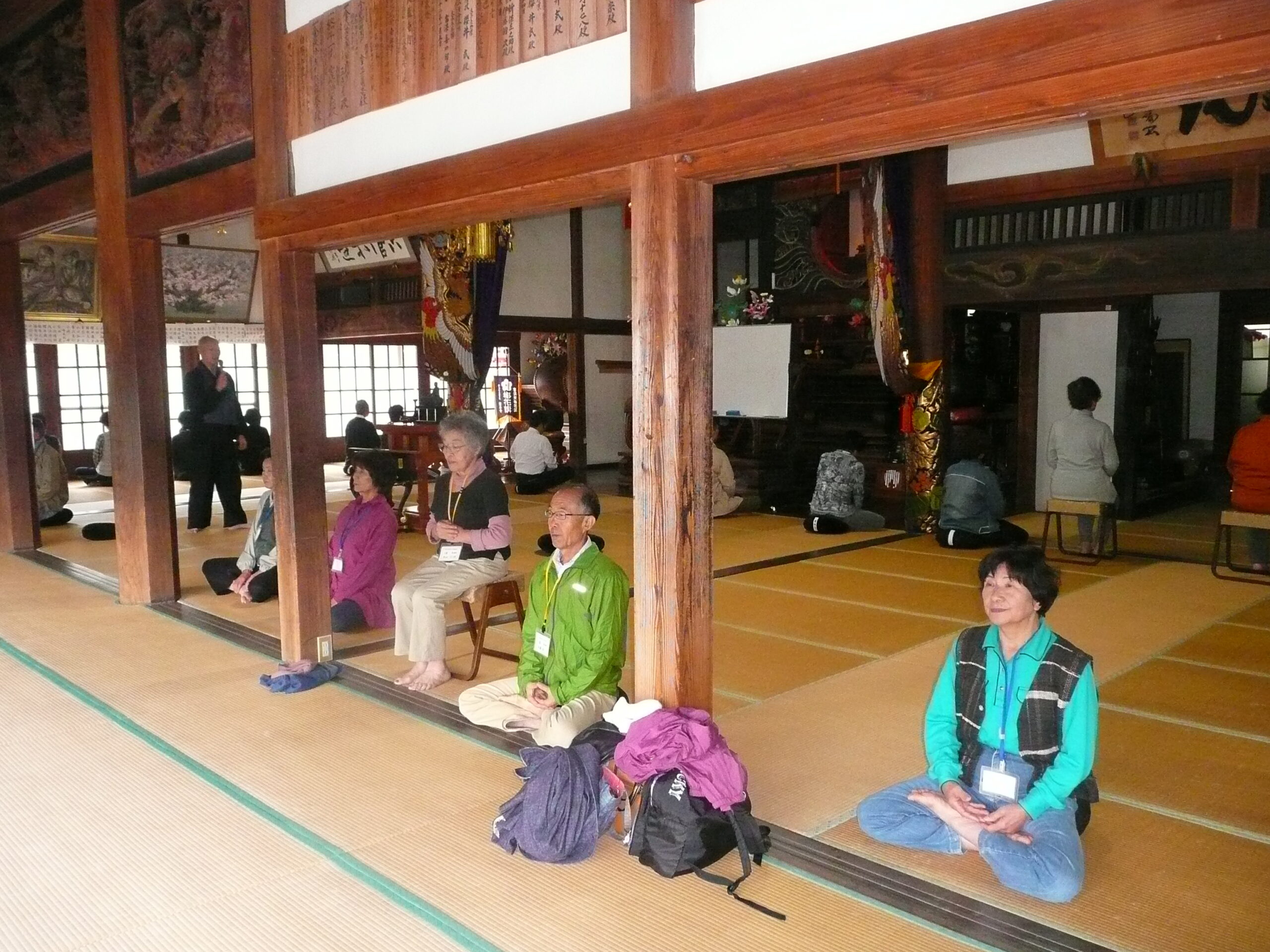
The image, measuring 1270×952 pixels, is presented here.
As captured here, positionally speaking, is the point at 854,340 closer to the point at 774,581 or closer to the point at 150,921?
the point at 774,581

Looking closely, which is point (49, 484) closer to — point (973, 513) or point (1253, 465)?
point (973, 513)

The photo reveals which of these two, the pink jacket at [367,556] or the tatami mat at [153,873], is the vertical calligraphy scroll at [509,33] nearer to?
the pink jacket at [367,556]

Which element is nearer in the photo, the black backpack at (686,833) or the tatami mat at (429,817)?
the tatami mat at (429,817)

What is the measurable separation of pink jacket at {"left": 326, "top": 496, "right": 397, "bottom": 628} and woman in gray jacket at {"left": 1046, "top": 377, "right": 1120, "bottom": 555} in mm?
4319

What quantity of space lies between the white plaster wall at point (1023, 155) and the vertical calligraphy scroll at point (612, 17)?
12.8 feet

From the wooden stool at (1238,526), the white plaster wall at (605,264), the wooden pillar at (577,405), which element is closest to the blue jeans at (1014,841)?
the wooden stool at (1238,526)

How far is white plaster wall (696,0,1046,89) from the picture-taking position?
2057mm

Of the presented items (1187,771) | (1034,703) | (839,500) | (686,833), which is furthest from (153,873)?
(839,500)

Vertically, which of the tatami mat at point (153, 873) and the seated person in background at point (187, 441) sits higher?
the seated person in background at point (187, 441)

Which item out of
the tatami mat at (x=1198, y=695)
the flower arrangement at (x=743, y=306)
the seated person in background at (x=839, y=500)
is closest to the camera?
the tatami mat at (x=1198, y=695)

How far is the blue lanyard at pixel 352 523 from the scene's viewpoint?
4477 mm

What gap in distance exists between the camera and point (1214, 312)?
8945 mm

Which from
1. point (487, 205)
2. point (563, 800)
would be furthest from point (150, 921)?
point (487, 205)

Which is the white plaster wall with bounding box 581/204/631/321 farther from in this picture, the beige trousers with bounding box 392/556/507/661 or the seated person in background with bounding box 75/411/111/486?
the beige trousers with bounding box 392/556/507/661
